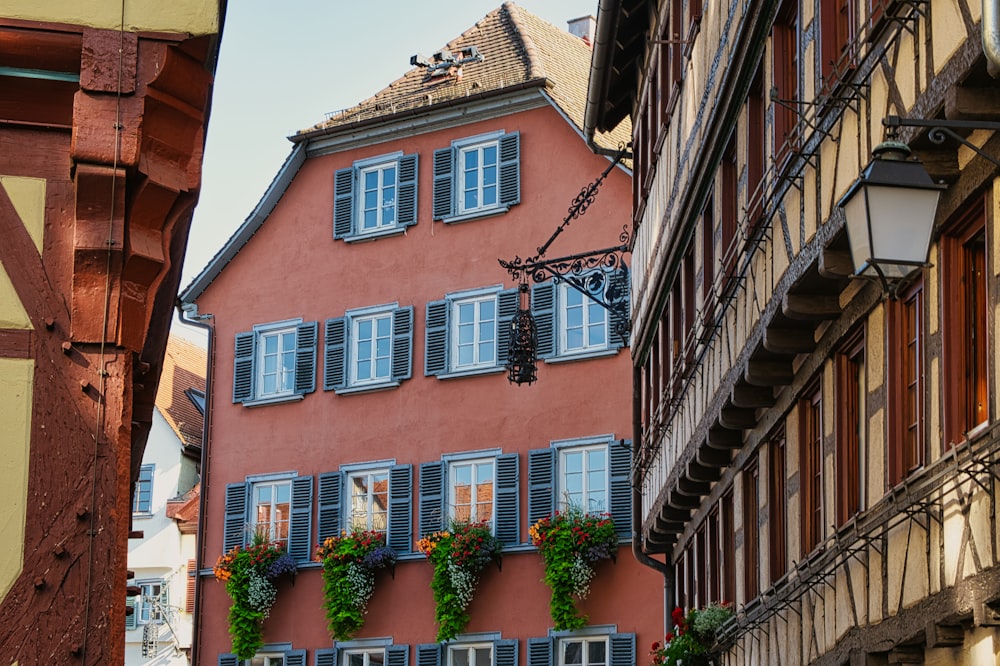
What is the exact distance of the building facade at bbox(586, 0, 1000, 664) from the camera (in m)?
8.07

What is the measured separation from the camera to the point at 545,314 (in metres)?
26.5

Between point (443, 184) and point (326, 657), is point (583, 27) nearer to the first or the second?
point (443, 184)

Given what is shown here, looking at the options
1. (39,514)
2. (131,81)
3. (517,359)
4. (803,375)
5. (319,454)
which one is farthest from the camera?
(319,454)

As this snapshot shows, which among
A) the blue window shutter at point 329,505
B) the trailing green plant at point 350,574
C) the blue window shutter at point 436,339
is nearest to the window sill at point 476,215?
the blue window shutter at point 436,339

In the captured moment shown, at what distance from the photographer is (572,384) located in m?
25.9

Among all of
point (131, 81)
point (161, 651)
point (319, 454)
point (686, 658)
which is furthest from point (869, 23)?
point (161, 651)

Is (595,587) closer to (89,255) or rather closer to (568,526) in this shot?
(568,526)

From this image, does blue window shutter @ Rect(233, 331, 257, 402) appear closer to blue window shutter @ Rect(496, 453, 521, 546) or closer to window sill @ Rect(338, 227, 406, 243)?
window sill @ Rect(338, 227, 406, 243)

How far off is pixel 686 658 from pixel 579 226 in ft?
37.4

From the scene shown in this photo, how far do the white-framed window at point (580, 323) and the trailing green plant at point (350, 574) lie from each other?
155 inches

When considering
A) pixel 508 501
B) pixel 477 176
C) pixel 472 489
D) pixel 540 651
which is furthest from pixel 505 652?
pixel 477 176

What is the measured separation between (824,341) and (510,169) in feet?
53.2

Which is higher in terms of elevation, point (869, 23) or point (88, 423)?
point (869, 23)

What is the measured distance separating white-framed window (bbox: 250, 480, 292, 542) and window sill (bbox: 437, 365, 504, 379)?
10.6ft
